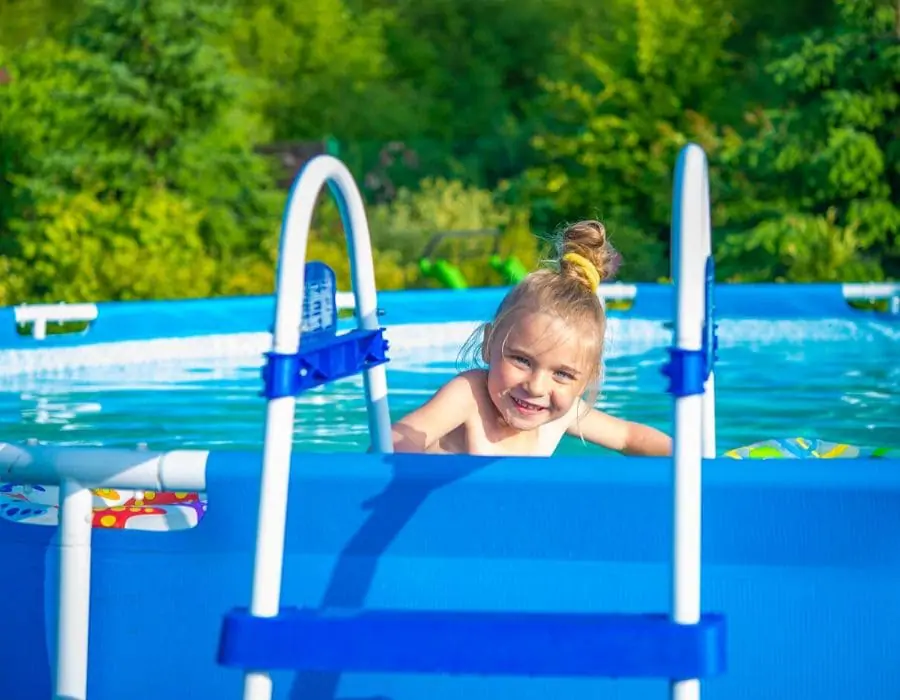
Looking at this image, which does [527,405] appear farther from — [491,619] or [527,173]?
[527,173]

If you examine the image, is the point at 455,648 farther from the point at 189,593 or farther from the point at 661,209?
the point at 661,209

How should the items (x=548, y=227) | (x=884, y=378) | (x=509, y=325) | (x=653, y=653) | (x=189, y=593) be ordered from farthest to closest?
1. (x=548, y=227)
2. (x=884, y=378)
3. (x=509, y=325)
4. (x=189, y=593)
5. (x=653, y=653)

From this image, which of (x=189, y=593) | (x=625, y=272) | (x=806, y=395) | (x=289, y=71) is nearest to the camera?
(x=189, y=593)

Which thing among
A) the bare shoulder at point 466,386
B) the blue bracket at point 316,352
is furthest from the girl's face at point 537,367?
the blue bracket at point 316,352

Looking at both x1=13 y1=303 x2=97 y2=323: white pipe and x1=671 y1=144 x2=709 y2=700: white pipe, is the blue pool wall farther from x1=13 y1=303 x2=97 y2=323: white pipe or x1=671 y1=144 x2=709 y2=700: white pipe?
x1=671 y1=144 x2=709 y2=700: white pipe

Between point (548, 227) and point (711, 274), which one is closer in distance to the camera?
point (711, 274)

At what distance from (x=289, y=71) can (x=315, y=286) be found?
26083 millimetres

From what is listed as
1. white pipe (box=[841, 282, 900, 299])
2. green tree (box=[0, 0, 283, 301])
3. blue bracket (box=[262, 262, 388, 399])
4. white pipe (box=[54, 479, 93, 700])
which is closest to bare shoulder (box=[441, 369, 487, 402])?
blue bracket (box=[262, 262, 388, 399])

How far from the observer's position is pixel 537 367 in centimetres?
335

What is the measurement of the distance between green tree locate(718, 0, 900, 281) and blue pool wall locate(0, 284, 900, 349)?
3.96 meters

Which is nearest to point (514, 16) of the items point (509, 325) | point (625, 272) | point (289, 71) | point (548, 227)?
point (289, 71)

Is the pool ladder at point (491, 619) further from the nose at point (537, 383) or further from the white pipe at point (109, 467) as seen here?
the nose at point (537, 383)

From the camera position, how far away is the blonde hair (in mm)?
3281

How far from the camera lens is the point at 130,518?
110 inches
